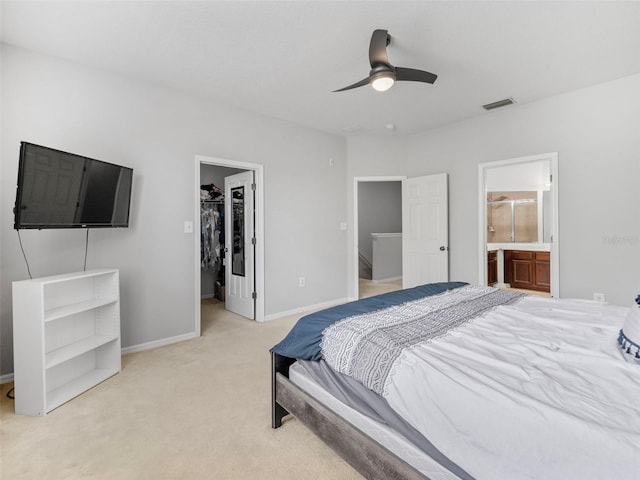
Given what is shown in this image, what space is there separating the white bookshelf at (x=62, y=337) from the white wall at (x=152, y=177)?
1.21 feet

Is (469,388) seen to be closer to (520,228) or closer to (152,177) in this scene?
(152,177)

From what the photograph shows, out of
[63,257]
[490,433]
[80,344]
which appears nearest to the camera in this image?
[490,433]

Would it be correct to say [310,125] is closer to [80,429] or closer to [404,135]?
[404,135]

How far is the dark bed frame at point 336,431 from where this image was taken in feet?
3.85

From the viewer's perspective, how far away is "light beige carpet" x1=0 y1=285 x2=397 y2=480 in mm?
1521

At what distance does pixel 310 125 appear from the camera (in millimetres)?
4348

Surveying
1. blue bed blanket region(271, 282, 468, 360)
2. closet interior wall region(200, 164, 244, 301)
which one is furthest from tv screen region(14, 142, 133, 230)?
closet interior wall region(200, 164, 244, 301)

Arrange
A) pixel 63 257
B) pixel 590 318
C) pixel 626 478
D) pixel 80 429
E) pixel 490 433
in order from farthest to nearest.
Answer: pixel 63 257 → pixel 80 429 → pixel 590 318 → pixel 490 433 → pixel 626 478

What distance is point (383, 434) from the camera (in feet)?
4.02

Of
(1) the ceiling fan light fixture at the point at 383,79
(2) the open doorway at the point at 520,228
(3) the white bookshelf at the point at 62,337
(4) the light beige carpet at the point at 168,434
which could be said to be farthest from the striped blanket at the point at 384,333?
(2) the open doorway at the point at 520,228

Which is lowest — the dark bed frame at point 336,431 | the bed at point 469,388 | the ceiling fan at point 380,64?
the dark bed frame at point 336,431

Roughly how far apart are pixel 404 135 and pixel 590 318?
148 inches

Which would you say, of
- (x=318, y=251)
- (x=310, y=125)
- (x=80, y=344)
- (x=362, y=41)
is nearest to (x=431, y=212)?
(x=318, y=251)

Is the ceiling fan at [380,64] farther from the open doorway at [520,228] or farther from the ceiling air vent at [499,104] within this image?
the open doorway at [520,228]
